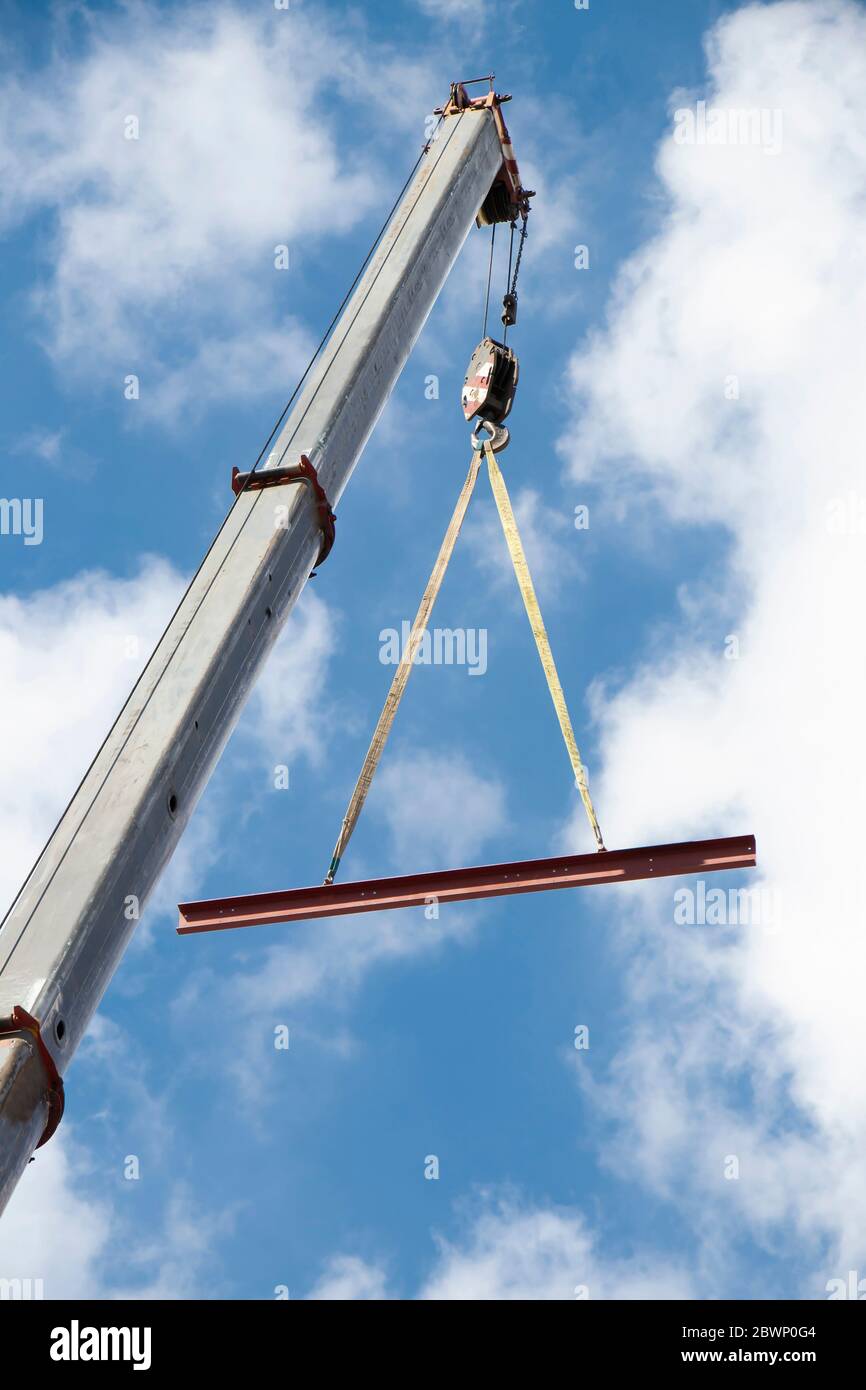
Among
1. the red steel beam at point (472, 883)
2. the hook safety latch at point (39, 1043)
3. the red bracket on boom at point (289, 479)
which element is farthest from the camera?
the red steel beam at point (472, 883)

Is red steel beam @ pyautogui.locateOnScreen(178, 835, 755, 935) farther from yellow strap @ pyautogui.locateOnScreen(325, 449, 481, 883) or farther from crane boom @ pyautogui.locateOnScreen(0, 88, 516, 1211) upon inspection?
crane boom @ pyautogui.locateOnScreen(0, 88, 516, 1211)

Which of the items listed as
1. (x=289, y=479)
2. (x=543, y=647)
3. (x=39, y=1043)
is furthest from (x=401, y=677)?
(x=39, y=1043)

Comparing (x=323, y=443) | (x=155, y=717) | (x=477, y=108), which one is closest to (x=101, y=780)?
(x=155, y=717)

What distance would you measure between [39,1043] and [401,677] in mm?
7677

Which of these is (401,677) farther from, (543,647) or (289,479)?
(289,479)

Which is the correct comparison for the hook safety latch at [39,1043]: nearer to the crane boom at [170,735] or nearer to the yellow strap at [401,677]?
the crane boom at [170,735]

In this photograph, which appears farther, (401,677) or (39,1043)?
(401,677)

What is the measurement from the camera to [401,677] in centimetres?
1483

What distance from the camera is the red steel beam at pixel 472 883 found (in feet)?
45.8

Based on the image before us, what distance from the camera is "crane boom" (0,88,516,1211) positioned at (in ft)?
25.3

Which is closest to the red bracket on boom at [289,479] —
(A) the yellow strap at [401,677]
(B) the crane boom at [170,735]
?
(B) the crane boom at [170,735]

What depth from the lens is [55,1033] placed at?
7.73m

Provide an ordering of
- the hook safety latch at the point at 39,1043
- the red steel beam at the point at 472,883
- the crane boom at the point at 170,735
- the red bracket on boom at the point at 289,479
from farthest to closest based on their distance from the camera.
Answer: the red steel beam at the point at 472,883 → the red bracket on boom at the point at 289,479 → the crane boom at the point at 170,735 → the hook safety latch at the point at 39,1043

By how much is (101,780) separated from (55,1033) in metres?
1.53
